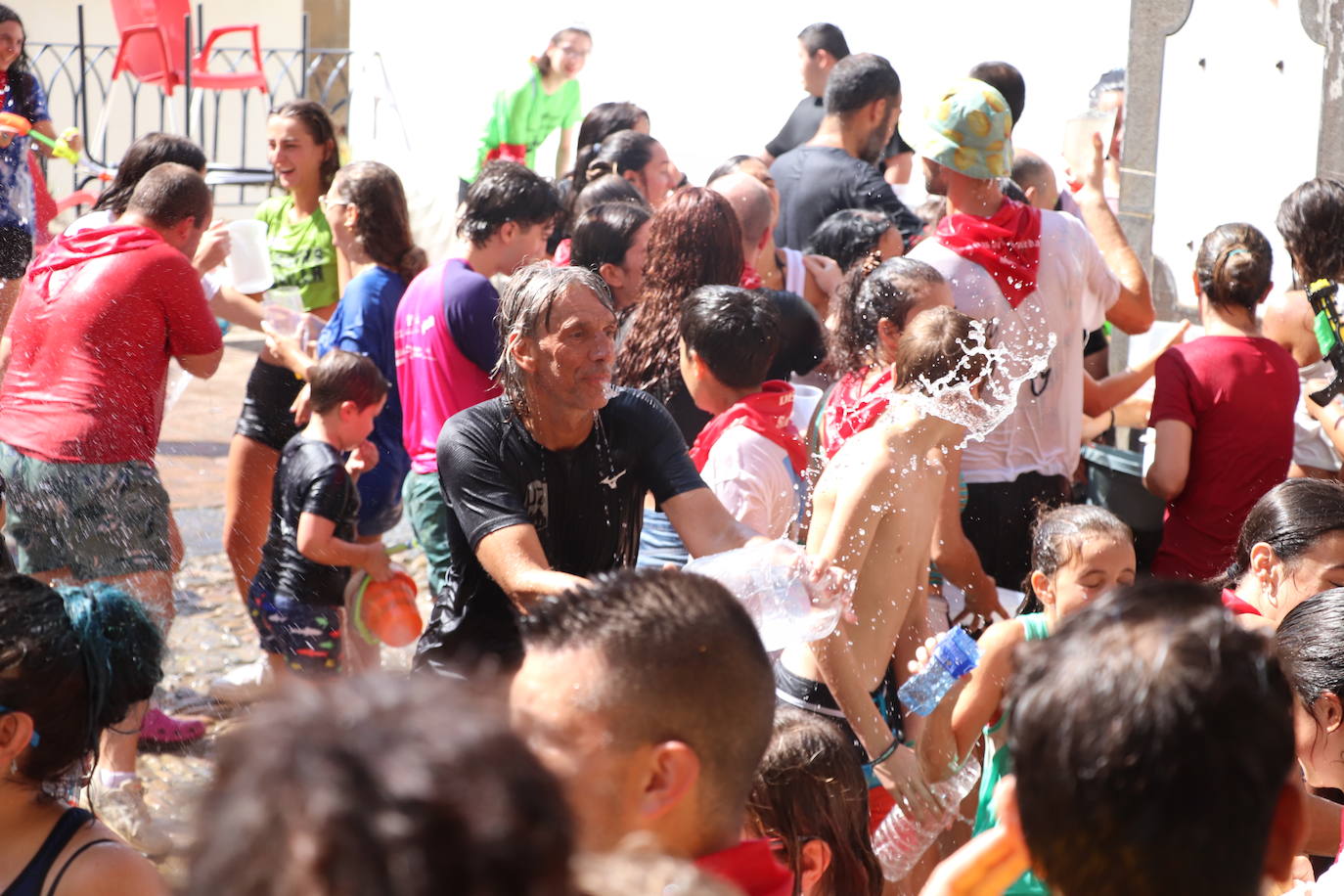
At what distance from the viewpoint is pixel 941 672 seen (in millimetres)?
3025

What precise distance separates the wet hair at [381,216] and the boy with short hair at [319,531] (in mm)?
458

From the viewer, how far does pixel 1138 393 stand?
6070mm

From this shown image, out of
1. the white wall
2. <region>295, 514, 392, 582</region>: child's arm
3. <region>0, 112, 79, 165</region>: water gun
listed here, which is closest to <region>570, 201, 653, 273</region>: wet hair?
<region>295, 514, 392, 582</region>: child's arm

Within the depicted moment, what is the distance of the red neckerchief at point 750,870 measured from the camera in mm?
1609

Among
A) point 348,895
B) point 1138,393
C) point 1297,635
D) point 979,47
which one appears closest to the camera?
point 348,895

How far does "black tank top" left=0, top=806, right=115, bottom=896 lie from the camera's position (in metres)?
2.06

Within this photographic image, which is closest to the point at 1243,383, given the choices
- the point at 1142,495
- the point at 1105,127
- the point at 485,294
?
the point at 1142,495

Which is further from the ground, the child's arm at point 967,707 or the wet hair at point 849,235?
the wet hair at point 849,235

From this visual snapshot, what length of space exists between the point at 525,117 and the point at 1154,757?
8.22 metres

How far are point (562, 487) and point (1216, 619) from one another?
1.81 meters

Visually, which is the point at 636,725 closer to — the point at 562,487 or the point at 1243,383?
the point at 562,487

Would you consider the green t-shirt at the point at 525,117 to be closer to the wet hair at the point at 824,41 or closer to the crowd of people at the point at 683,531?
the wet hair at the point at 824,41

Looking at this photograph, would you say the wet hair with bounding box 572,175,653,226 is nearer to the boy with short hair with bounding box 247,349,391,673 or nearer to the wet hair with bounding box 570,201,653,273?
the wet hair with bounding box 570,201,653,273

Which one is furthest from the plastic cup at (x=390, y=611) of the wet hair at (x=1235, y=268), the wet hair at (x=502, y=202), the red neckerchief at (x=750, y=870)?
the red neckerchief at (x=750, y=870)
